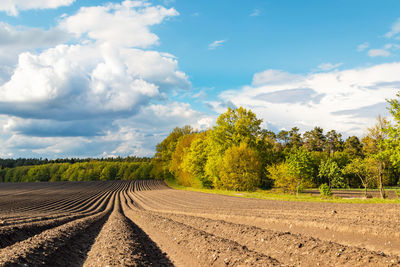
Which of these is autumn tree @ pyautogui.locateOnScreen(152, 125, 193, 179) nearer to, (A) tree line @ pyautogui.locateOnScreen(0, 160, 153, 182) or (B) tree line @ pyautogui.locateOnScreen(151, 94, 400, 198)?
(B) tree line @ pyautogui.locateOnScreen(151, 94, 400, 198)

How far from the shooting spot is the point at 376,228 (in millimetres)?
12438

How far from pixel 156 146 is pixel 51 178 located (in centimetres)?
8395

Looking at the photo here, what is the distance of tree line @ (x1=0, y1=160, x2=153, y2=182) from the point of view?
440ft

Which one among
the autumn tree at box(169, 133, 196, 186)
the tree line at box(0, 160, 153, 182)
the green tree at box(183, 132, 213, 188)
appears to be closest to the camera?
the green tree at box(183, 132, 213, 188)

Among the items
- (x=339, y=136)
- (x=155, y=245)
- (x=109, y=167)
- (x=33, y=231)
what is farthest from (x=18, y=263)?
(x=109, y=167)

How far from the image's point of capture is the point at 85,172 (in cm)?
14500

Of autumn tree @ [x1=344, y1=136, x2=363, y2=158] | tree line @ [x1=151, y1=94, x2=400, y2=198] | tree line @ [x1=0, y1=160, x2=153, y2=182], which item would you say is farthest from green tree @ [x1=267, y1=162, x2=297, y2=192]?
tree line @ [x1=0, y1=160, x2=153, y2=182]

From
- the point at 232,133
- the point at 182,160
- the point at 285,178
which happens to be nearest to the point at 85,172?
the point at 182,160

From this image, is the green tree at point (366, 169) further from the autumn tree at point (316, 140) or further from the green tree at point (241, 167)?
the autumn tree at point (316, 140)

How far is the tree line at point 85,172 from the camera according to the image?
134125 millimetres

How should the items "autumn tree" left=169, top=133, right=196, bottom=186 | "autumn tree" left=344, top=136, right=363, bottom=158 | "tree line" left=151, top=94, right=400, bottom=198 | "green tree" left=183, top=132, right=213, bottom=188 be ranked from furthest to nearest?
"autumn tree" left=344, top=136, right=363, bottom=158 → "autumn tree" left=169, top=133, right=196, bottom=186 → "green tree" left=183, top=132, right=213, bottom=188 → "tree line" left=151, top=94, right=400, bottom=198

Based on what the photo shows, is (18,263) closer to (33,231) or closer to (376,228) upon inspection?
(33,231)

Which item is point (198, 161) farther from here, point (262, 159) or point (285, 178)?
point (285, 178)

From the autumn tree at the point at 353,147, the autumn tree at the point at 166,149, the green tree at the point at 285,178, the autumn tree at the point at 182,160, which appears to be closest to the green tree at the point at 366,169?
the green tree at the point at 285,178
